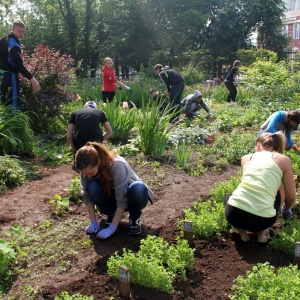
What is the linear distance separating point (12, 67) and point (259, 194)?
4926mm

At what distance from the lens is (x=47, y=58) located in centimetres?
748

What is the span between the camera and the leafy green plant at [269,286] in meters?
2.40

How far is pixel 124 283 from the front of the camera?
2688 millimetres

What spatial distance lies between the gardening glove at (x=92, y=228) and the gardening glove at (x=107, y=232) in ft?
0.42

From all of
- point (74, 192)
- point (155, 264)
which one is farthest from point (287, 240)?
point (74, 192)

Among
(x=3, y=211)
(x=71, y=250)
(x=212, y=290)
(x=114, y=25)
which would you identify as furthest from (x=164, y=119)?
(x=114, y=25)

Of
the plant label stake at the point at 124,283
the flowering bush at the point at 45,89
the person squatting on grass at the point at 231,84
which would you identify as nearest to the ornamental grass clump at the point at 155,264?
the plant label stake at the point at 124,283

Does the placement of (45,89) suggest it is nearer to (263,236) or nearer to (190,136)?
(190,136)

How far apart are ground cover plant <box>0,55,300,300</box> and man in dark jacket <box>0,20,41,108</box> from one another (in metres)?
1.20

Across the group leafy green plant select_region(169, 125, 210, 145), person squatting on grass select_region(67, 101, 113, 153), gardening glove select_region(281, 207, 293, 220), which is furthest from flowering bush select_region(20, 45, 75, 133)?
gardening glove select_region(281, 207, 293, 220)

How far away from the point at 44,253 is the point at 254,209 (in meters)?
1.72

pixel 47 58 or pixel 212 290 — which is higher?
pixel 47 58

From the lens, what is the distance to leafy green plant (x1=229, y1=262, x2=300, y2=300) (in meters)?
2.40

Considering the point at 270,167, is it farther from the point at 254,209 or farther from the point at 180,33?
the point at 180,33
